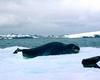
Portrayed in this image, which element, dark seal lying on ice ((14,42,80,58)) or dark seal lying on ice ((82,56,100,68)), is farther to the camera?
dark seal lying on ice ((14,42,80,58))

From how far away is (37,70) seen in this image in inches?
633

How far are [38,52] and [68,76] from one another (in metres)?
12.4

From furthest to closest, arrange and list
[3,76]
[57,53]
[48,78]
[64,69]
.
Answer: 1. [57,53]
2. [64,69]
3. [3,76]
4. [48,78]

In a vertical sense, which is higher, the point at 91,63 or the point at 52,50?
the point at 52,50

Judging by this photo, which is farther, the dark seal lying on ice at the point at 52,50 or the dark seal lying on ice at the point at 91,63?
the dark seal lying on ice at the point at 52,50

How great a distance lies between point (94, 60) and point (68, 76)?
352cm

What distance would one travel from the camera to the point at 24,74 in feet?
49.2

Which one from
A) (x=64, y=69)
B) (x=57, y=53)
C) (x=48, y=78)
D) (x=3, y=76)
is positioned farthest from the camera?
(x=57, y=53)

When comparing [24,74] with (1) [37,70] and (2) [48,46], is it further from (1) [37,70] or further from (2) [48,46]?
(2) [48,46]

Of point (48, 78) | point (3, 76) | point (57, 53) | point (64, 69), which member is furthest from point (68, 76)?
point (57, 53)

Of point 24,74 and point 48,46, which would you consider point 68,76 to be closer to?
point 24,74

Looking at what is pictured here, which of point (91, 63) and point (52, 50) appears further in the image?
point (52, 50)

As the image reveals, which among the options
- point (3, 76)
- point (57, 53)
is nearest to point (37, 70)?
point (3, 76)

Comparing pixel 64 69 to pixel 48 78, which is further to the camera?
pixel 64 69
